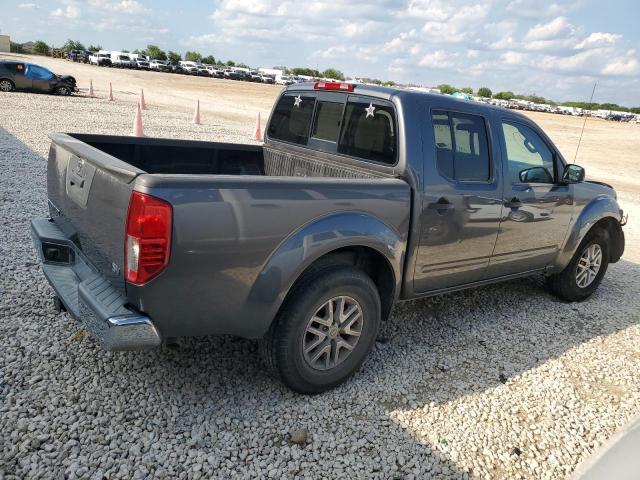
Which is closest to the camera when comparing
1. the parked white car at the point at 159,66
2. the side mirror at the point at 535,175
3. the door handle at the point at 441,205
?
the door handle at the point at 441,205

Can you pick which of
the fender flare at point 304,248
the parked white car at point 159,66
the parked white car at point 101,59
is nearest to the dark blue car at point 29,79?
the fender flare at point 304,248

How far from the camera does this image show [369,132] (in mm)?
3883

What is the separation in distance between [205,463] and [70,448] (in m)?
0.70

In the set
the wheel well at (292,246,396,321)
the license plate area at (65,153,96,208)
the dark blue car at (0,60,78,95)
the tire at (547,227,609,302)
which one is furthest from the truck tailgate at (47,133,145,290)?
the dark blue car at (0,60,78,95)

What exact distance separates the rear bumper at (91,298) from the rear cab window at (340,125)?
201cm

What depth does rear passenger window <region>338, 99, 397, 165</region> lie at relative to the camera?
3.72m

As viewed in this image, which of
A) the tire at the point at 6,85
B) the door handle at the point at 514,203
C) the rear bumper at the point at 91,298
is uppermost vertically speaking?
the door handle at the point at 514,203

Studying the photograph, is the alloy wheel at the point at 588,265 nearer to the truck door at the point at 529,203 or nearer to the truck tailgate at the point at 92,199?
the truck door at the point at 529,203

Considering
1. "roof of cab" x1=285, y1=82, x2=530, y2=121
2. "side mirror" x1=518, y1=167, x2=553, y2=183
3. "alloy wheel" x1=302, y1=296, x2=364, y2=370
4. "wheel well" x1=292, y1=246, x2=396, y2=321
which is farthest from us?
"side mirror" x1=518, y1=167, x2=553, y2=183

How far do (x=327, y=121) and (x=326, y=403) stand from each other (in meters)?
2.24

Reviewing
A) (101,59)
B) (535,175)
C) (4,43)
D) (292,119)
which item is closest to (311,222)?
(292,119)

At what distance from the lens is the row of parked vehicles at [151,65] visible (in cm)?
6059

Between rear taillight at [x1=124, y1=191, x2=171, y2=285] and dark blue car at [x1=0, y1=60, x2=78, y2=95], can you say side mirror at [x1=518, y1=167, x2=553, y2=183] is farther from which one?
dark blue car at [x1=0, y1=60, x2=78, y2=95]

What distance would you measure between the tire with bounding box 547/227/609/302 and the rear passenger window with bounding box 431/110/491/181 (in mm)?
1898
